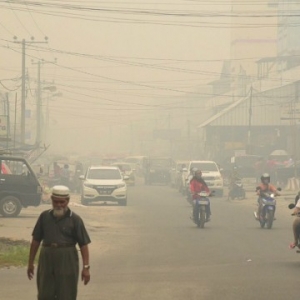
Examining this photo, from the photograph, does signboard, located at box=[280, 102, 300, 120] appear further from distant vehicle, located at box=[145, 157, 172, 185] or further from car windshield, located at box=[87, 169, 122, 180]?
car windshield, located at box=[87, 169, 122, 180]

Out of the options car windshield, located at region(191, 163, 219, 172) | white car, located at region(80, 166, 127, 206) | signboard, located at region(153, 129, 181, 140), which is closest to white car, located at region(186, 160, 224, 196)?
car windshield, located at region(191, 163, 219, 172)

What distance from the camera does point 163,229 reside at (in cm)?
2700

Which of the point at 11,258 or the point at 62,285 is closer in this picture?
the point at 62,285

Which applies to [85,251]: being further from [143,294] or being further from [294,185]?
[294,185]

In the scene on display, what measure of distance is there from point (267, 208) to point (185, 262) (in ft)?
29.3

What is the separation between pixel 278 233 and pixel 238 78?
365 ft

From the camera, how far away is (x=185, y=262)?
Answer: 17719 millimetres

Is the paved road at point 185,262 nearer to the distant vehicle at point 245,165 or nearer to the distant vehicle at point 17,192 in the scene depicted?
the distant vehicle at point 17,192

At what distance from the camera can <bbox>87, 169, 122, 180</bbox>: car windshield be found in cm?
4209

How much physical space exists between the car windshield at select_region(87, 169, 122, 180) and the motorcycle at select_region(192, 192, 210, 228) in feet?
48.4

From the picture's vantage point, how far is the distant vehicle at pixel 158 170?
72750 millimetres

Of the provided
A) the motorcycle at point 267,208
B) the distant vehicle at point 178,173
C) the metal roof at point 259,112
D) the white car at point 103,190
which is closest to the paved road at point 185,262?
the motorcycle at point 267,208

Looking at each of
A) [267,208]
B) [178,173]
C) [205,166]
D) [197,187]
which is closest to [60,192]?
[267,208]

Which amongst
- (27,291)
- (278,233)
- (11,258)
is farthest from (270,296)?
(278,233)
